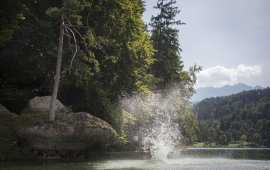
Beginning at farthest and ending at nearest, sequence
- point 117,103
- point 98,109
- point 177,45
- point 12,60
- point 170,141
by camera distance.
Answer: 1. point 177,45
2. point 170,141
3. point 117,103
4. point 98,109
5. point 12,60

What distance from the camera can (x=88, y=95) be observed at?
27438 mm

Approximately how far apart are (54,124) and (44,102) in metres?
3.49

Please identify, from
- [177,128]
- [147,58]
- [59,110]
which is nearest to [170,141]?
[177,128]

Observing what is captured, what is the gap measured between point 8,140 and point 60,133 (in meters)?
3.30

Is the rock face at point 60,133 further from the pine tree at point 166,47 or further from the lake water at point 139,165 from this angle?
the pine tree at point 166,47

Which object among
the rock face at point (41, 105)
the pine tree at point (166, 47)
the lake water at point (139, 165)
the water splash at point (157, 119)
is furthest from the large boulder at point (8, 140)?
the pine tree at point (166, 47)

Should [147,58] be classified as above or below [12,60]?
above

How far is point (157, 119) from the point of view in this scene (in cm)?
4634

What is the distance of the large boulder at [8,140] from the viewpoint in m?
21.0

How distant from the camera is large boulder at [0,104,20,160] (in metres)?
21.0

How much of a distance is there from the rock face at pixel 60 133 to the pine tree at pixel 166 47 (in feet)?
92.1

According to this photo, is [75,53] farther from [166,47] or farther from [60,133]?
[166,47]

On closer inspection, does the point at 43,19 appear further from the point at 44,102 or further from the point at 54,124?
the point at 54,124

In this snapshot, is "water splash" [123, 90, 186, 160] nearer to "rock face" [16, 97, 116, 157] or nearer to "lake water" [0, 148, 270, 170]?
"lake water" [0, 148, 270, 170]
